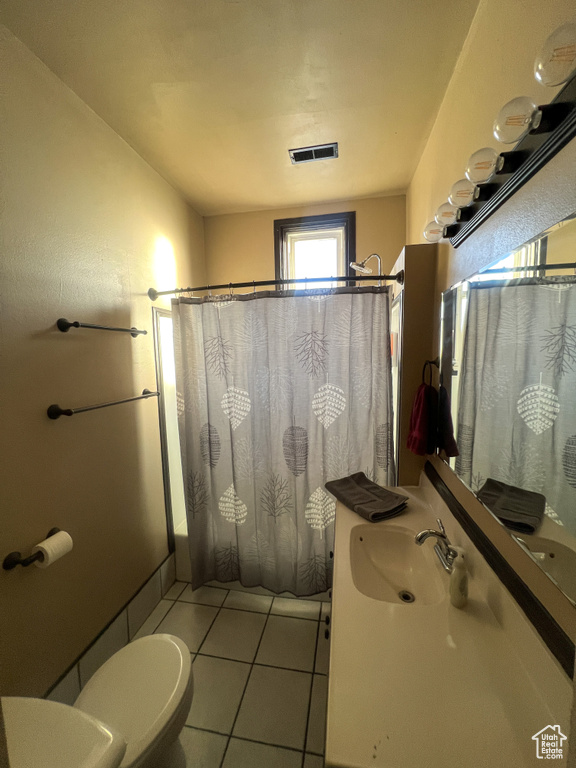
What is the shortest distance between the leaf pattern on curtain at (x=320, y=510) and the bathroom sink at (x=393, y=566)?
49 centimetres

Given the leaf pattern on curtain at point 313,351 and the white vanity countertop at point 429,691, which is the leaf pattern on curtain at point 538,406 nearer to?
the white vanity countertop at point 429,691

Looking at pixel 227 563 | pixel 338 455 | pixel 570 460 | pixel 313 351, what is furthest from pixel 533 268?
pixel 227 563

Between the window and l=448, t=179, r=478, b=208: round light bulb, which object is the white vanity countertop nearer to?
l=448, t=179, r=478, b=208: round light bulb

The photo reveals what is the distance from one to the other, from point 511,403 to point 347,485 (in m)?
0.91

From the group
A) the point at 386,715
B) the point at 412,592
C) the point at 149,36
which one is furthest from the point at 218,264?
the point at 386,715

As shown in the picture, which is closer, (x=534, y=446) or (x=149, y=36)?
(x=534, y=446)

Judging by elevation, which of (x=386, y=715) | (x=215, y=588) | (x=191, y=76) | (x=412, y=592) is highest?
(x=191, y=76)

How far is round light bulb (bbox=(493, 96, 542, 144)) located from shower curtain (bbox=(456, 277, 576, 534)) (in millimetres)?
319

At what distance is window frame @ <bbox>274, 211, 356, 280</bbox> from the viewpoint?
7.39 ft

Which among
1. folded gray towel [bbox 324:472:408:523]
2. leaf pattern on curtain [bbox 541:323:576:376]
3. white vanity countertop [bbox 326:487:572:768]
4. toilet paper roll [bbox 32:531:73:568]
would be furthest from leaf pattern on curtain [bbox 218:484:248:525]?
leaf pattern on curtain [bbox 541:323:576:376]

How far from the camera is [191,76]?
1226 mm

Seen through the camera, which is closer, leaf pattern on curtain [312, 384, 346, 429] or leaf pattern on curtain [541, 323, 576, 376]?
leaf pattern on curtain [541, 323, 576, 376]

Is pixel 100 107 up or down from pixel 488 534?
up

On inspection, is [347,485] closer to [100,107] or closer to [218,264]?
[218,264]
